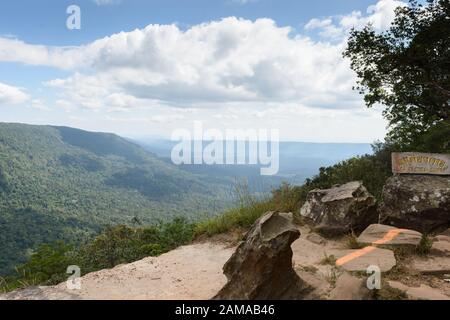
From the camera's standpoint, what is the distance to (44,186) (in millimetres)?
189375

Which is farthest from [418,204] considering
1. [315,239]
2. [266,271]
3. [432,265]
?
[266,271]

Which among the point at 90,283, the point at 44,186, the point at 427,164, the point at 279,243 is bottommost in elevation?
the point at 44,186

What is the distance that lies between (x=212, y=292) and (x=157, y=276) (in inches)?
61.1

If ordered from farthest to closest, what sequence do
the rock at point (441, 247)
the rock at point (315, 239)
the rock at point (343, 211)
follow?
the rock at point (343, 211) → the rock at point (315, 239) → the rock at point (441, 247)

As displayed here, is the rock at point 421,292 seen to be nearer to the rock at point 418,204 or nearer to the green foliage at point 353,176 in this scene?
the rock at point 418,204

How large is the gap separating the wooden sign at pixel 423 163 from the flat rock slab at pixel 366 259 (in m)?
3.71

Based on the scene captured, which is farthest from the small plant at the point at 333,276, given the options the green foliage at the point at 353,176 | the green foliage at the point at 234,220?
the green foliage at the point at 353,176

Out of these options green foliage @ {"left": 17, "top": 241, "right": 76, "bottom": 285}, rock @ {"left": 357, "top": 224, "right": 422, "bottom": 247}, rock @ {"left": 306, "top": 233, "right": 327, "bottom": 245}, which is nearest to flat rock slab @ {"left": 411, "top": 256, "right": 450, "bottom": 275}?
rock @ {"left": 357, "top": 224, "right": 422, "bottom": 247}

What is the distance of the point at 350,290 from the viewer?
5219 mm

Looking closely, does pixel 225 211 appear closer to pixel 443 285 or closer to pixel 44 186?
pixel 443 285

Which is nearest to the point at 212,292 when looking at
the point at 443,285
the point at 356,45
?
the point at 443,285

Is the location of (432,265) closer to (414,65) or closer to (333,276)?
(333,276)

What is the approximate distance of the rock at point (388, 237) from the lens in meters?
7.77

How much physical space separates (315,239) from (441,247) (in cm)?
252
